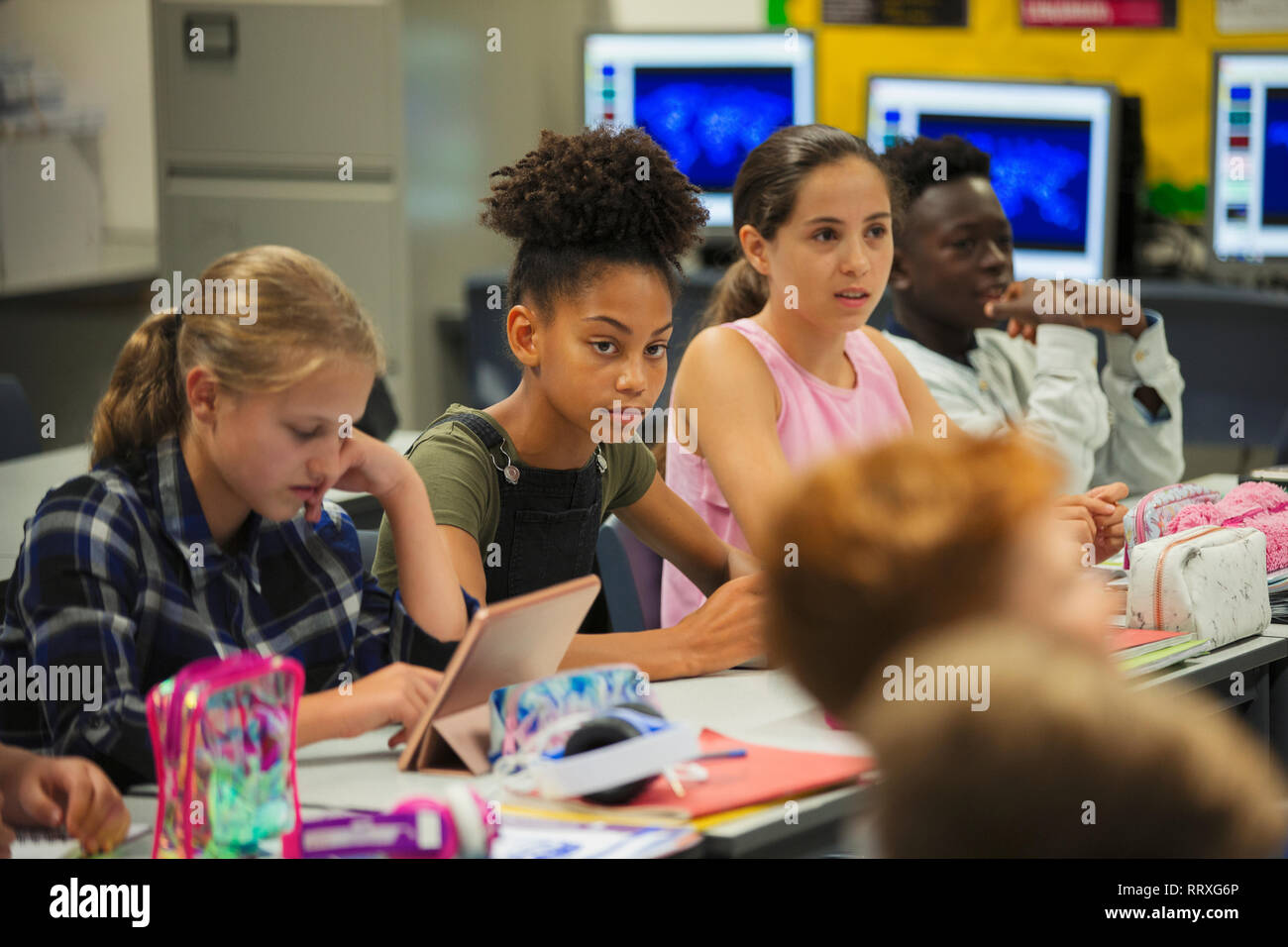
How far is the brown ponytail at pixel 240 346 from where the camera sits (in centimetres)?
132

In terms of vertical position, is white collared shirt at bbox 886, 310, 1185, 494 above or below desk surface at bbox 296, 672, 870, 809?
above

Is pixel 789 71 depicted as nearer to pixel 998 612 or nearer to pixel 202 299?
pixel 202 299

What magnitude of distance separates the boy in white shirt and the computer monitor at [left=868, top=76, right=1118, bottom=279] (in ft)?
4.02

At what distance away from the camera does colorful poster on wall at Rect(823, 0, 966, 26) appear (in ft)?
14.6

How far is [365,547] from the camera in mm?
1784

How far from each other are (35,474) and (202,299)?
1.51 meters

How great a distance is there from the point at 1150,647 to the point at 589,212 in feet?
2.52

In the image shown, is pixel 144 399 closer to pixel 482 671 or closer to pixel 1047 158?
pixel 482 671

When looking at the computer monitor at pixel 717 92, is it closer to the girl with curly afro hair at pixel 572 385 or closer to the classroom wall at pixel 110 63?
the classroom wall at pixel 110 63

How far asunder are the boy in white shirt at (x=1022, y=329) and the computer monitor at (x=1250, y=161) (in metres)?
1.36

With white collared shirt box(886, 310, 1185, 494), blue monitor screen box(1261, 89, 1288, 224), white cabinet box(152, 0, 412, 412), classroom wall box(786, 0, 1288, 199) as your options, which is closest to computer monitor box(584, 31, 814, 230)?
classroom wall box(786, 0, 1288, 199)

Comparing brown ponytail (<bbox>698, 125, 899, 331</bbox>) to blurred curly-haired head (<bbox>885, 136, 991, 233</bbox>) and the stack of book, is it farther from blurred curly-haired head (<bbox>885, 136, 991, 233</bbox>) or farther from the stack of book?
the stack of book
